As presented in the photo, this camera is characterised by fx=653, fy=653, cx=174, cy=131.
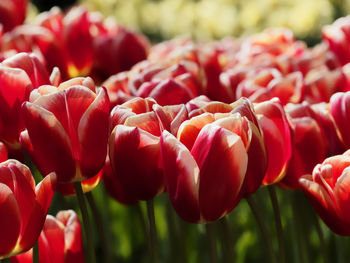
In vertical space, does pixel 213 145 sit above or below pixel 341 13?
above

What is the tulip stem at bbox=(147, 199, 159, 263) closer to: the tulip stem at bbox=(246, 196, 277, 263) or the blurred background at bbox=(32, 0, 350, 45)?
the tulip stem at bbox=(246, 196, 277, 263)

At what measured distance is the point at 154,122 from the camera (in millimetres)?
729

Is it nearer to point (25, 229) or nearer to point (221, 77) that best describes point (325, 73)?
point (221, 77)

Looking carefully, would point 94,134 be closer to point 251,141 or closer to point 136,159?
point 136,159

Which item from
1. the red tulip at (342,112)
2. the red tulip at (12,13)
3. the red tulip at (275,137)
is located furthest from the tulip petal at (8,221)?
the red tulip at (12,13)

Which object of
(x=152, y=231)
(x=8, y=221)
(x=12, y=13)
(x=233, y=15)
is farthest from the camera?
(x=233, y=15)

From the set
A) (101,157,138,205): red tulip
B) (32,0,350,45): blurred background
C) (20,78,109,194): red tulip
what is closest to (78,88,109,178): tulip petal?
(20,78,109,194): red tulip

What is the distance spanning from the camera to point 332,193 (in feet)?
2.44

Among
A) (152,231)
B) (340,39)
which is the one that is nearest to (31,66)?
(152,231)

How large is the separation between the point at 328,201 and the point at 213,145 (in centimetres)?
16

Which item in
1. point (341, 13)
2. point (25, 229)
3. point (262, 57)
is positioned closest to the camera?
point (25, 229)

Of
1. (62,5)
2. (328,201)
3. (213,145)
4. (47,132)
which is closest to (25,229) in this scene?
(47,132)

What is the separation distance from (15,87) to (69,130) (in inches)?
4.2

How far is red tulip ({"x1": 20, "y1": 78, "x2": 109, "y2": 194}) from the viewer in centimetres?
71
